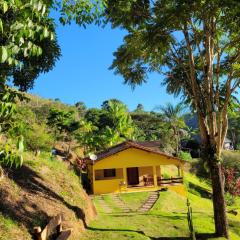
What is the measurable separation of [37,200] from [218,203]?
815 cm

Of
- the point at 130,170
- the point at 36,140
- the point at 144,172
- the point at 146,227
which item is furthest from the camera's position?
the point at 144,172

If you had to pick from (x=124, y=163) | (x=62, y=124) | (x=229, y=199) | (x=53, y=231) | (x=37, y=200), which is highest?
(x=62, y=124)

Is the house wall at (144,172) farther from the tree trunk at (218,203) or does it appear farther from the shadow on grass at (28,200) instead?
the tree trunk at (218,203)

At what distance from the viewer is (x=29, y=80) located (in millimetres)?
12195

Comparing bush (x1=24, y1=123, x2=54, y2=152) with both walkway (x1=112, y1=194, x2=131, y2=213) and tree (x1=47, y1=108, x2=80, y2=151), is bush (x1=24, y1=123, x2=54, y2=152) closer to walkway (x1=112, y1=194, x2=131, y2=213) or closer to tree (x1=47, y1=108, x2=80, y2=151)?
walkway (x1=112, y1=194, x2=131, y2=213)

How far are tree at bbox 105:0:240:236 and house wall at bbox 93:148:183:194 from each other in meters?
16.3

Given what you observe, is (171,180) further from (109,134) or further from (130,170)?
(109,134)

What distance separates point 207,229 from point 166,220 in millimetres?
2440

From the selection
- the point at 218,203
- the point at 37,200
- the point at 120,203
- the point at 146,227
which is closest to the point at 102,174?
the point at 120,203

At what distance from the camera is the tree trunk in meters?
15.6

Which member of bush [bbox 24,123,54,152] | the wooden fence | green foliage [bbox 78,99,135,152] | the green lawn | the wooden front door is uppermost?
green foliage [bbox 78,99,135,152]

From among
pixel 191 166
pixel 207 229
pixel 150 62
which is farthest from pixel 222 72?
pixel 191 166

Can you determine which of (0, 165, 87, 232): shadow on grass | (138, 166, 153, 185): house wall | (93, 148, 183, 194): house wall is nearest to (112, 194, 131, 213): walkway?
(93, 148, 183, 194): house wall

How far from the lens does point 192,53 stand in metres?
17.2
